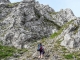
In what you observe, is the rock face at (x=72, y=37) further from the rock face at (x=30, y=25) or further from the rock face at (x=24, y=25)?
the rock face at (x=24, y=25)

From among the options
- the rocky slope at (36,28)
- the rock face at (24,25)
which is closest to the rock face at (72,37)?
the rocky slope at (36,28)

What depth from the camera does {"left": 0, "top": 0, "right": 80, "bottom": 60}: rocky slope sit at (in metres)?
54.4

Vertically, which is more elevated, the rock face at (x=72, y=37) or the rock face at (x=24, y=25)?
the rock face at (x=24, y=25)

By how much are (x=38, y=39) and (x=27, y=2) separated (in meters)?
25.5

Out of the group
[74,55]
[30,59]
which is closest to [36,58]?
[30,59]

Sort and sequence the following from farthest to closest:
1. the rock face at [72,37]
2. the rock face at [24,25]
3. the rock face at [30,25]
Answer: the rock face at [24,25]
the rock face at [30,25]
the rock face at [72,37]

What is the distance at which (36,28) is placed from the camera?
75.4 metres

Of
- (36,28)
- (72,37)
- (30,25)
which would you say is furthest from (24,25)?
(72,37)

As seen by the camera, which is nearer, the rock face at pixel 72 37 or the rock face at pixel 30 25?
the rock face at pixel 72 37

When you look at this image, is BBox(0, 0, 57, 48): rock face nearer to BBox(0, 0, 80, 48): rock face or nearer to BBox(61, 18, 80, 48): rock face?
BBox(0, 0, 80, 48): rock face

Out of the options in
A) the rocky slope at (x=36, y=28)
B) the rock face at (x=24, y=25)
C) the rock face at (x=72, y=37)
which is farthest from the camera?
the rock face at (x=24, y=25)

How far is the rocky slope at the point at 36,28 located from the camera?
54438 mm

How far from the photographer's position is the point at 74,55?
42.9 m

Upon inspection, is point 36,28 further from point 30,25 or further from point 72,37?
point 72,37
